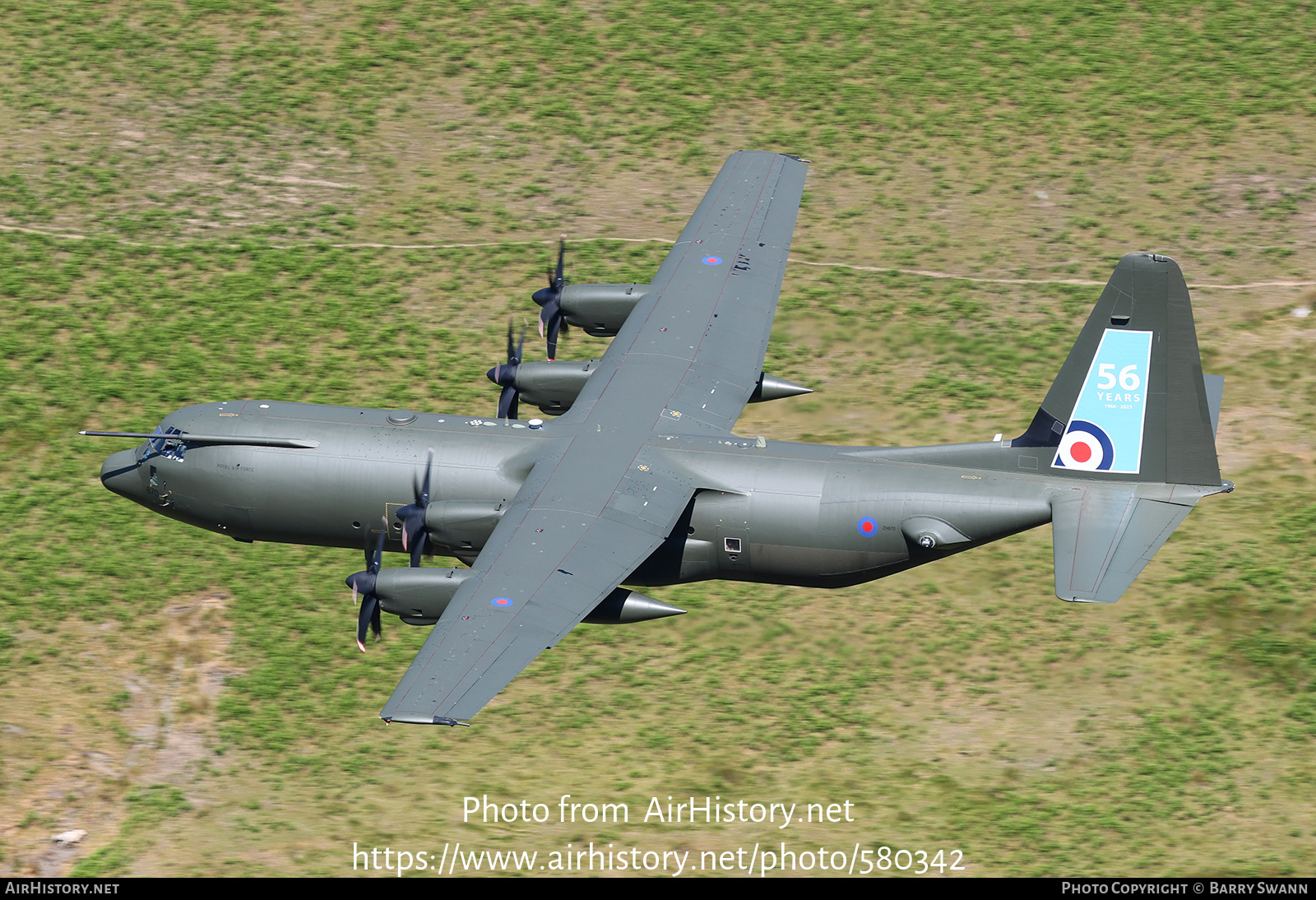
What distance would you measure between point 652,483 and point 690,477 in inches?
37.6

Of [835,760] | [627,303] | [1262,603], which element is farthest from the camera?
[627,303]

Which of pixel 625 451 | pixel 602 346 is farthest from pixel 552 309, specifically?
pixel 625 451

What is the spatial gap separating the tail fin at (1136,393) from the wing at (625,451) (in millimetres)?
8489

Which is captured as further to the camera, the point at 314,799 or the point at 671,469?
the point at 671,469

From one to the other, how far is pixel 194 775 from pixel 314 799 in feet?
9.41

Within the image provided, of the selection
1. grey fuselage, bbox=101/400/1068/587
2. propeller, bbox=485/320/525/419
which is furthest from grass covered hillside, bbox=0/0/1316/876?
propeller, bbox=485/320/525/419

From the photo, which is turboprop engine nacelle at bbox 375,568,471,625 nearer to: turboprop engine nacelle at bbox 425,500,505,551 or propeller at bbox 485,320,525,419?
turboprop engine nacelle at bbox 425,500,505,551

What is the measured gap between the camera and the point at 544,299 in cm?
4512

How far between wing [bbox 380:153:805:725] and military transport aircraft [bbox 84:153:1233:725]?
0.07m

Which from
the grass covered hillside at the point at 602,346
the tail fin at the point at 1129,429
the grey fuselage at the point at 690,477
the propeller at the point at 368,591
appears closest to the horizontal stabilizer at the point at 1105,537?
the tail fin at the point at 1129,429

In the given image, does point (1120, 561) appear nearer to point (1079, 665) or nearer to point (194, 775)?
point (1079, 665)

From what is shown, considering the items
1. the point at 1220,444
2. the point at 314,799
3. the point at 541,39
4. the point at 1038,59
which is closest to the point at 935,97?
the point at 1038,59

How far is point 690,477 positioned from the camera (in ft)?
128

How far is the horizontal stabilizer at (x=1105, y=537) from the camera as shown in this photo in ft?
113
